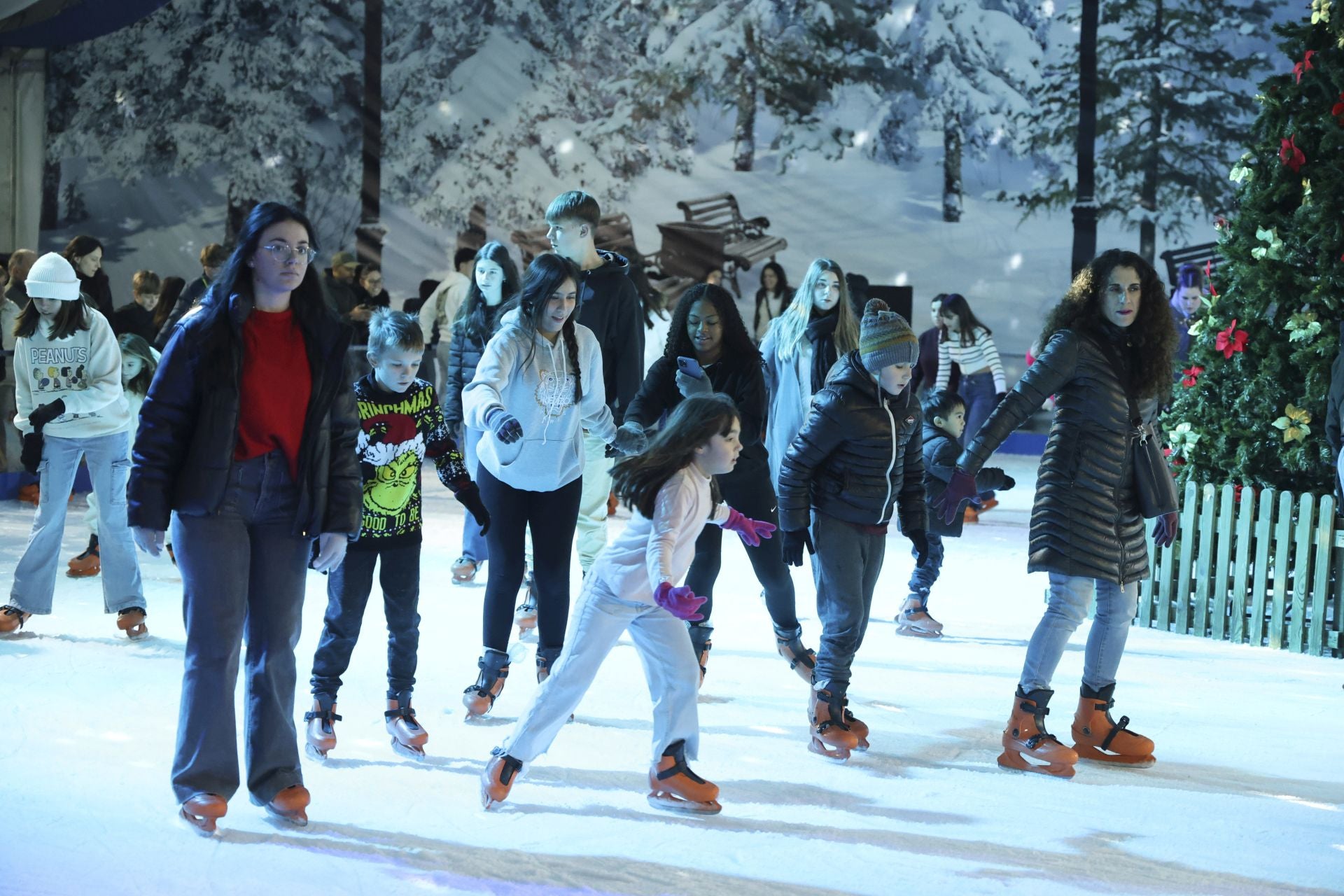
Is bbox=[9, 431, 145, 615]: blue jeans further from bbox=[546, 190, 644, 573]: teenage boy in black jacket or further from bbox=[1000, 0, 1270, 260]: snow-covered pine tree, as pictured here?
bbox=[1000, 0, 1270, 260]: snow-covered pine tree

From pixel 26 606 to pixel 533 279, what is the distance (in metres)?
2.78

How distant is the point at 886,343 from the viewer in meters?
4.29

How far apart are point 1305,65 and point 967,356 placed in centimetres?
382

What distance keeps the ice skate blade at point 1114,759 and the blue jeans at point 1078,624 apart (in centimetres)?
20

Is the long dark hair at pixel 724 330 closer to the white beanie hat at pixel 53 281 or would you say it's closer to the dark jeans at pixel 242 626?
the dark jeans at pixel 242 626

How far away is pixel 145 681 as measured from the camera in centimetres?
500

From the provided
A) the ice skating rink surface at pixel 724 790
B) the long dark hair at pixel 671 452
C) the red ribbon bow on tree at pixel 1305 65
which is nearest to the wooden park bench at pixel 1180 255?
the red ribbon bow on tree at pixel 1305 65

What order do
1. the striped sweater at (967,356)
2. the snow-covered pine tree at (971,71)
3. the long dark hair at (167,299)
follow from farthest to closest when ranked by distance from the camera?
the snow-covered pine tree at (971,71)
the striped sweater at (967,356)
the long dark hair at (167,299)

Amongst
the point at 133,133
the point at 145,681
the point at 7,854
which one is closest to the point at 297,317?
the point at 7,854

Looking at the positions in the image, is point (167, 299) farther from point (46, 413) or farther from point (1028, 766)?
point (1028, 766)

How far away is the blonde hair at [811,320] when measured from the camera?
204 inches

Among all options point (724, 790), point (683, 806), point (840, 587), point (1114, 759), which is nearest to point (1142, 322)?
point (840, 587)

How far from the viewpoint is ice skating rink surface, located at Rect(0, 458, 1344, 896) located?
10.7 ft

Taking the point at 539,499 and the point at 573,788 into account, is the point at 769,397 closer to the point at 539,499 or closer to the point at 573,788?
the point at 539,499
